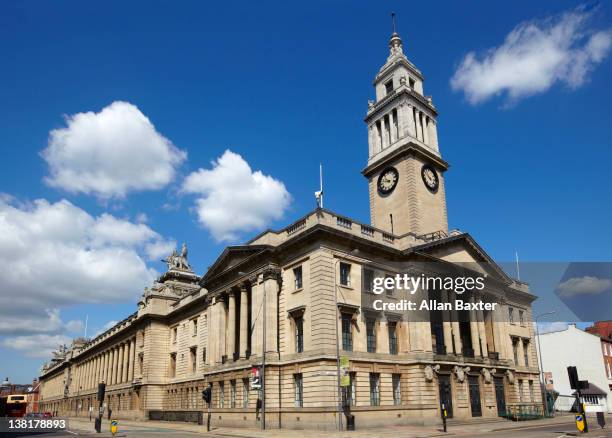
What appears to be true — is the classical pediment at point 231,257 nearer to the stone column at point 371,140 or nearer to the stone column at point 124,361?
the stone column at point 371,140

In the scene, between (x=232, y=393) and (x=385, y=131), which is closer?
(x=232, y=393)

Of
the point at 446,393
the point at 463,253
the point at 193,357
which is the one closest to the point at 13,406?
the point at 193,357

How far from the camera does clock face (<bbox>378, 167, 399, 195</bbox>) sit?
51.7m

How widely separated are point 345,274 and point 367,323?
398 cm

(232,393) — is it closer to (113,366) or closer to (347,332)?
(347,332)

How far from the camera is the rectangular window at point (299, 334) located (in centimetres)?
3637

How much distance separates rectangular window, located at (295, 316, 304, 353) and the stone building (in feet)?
0.49

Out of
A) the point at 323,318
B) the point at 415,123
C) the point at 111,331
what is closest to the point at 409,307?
the point at 323,318

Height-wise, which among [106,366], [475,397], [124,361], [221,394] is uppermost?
[124,361]

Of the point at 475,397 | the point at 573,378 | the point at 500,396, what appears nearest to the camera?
the point at 573,378

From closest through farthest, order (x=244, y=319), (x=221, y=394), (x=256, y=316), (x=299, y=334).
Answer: (x=299, y=334) < (x=256, y=316) < (x=244, y=319) < (x=221, y=394)

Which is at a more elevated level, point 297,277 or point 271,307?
point 297,277

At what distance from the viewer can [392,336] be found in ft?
128

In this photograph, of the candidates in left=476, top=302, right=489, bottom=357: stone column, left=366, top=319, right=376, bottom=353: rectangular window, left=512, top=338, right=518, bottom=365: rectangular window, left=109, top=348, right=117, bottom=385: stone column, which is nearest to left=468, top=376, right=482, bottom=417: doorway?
left=476, top=302, right=489, bottom=357: stone column
